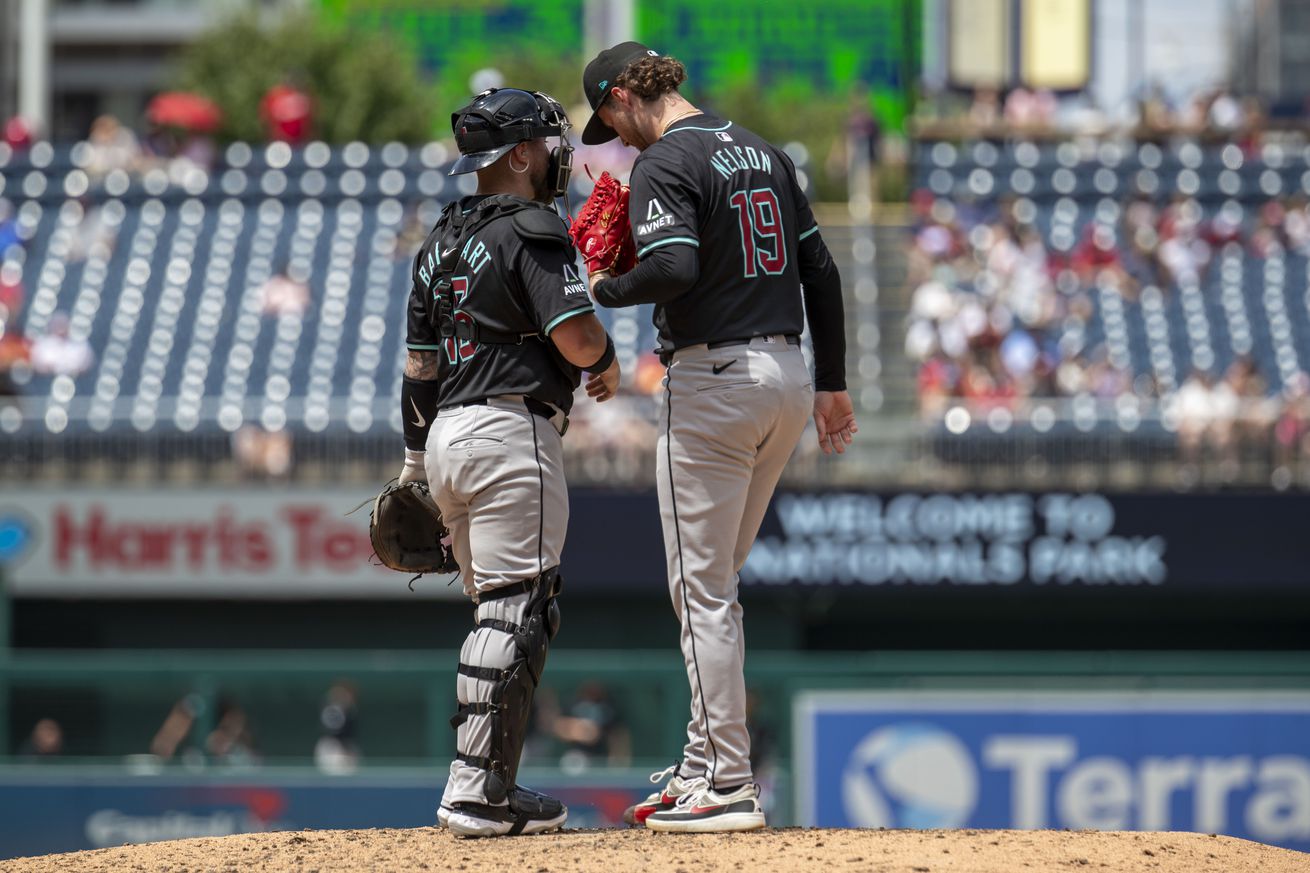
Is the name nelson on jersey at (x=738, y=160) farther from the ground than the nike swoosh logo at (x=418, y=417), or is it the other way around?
the name nelson on jersey at (x=738, y=160)

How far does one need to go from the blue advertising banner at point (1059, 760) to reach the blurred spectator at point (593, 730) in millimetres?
1263

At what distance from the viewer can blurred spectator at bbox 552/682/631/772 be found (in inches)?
486

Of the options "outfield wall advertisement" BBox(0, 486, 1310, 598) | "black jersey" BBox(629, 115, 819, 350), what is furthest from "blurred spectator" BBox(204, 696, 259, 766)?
"black jersey" BBox(629, 115, 819, 350)

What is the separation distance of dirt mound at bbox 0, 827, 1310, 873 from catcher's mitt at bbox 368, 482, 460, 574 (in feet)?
2.58

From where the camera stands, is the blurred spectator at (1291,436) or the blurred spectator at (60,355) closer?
the blurred spectator at (1291,436)

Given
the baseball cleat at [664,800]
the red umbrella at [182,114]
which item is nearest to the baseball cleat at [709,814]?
the baseball cleat at [664,800]

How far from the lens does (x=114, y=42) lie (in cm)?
4394

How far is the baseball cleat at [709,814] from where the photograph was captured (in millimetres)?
4891

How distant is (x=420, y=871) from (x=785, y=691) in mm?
7732

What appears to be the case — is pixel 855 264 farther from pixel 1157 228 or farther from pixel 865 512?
pixel 865 512

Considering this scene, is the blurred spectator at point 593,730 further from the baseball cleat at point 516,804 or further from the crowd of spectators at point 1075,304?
the baseball cleat at point 516,804

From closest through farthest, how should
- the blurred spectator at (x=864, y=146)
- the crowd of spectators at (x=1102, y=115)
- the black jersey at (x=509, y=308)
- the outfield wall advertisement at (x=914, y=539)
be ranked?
the black jersey at (x=509, y=308)
the outfield wall advertisement at (x=914, y=539)
the crowd of spectators at (x=1102, y=115)
the blurred spectator at (x=864, y=146)

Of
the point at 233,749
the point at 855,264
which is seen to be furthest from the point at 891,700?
the point at 855,264

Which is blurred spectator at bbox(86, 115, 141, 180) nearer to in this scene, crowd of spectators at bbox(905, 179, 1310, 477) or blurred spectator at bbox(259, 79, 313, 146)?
blurred spectator at bbox(259, 79, 313, 146)
